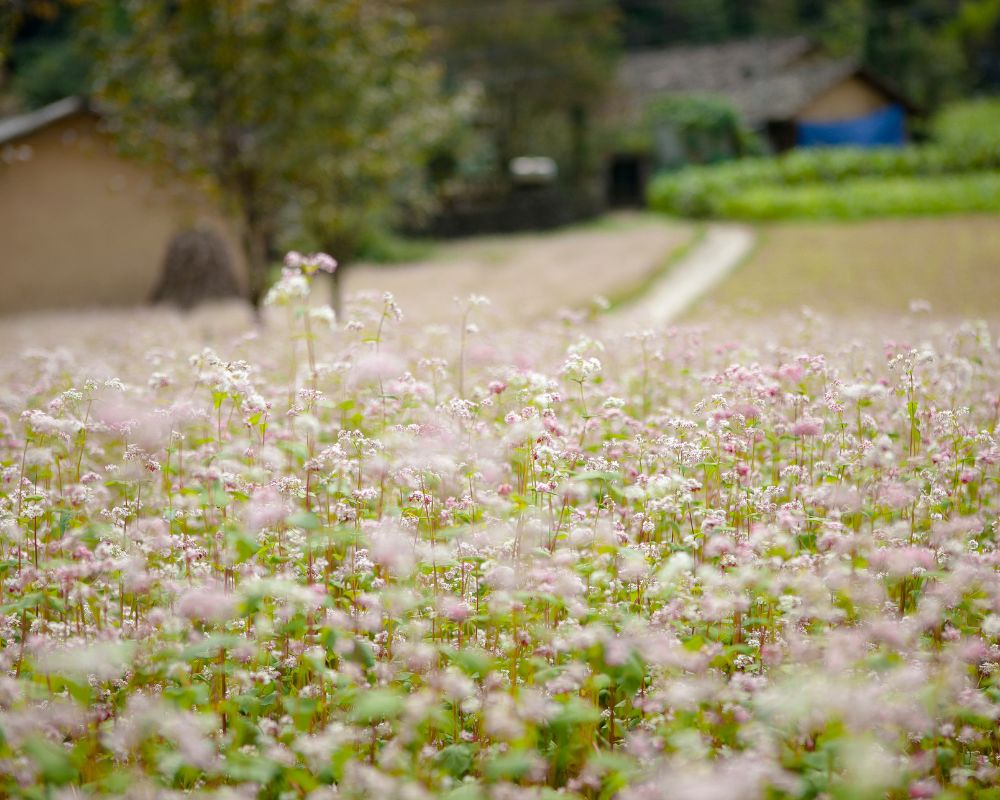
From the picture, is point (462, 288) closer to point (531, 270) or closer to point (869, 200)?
point (531, 270)

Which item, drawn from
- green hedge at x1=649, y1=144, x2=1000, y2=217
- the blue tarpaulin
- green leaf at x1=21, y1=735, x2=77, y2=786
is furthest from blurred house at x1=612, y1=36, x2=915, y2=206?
green leaf at x1=21, y1=735, x2=77, y2=786

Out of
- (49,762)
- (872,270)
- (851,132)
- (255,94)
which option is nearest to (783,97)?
(851,132)

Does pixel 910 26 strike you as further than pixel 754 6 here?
No

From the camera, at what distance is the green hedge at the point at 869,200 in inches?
1008

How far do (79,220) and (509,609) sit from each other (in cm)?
1954

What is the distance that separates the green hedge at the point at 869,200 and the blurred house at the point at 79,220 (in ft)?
50.4

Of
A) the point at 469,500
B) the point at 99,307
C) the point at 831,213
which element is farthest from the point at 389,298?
the point at 831,213

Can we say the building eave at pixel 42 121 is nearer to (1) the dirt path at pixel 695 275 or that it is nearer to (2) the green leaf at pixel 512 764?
(1) the dirt path at pixel 695 275

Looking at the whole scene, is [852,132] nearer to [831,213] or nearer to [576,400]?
[831,213]

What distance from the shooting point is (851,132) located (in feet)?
125

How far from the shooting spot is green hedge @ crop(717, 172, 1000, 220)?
25.6 metres

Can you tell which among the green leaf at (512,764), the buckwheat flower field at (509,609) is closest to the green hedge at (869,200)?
the buckwheat flower field at (509,609)

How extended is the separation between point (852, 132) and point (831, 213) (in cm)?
1411

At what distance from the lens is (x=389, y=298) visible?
3.96 metres
